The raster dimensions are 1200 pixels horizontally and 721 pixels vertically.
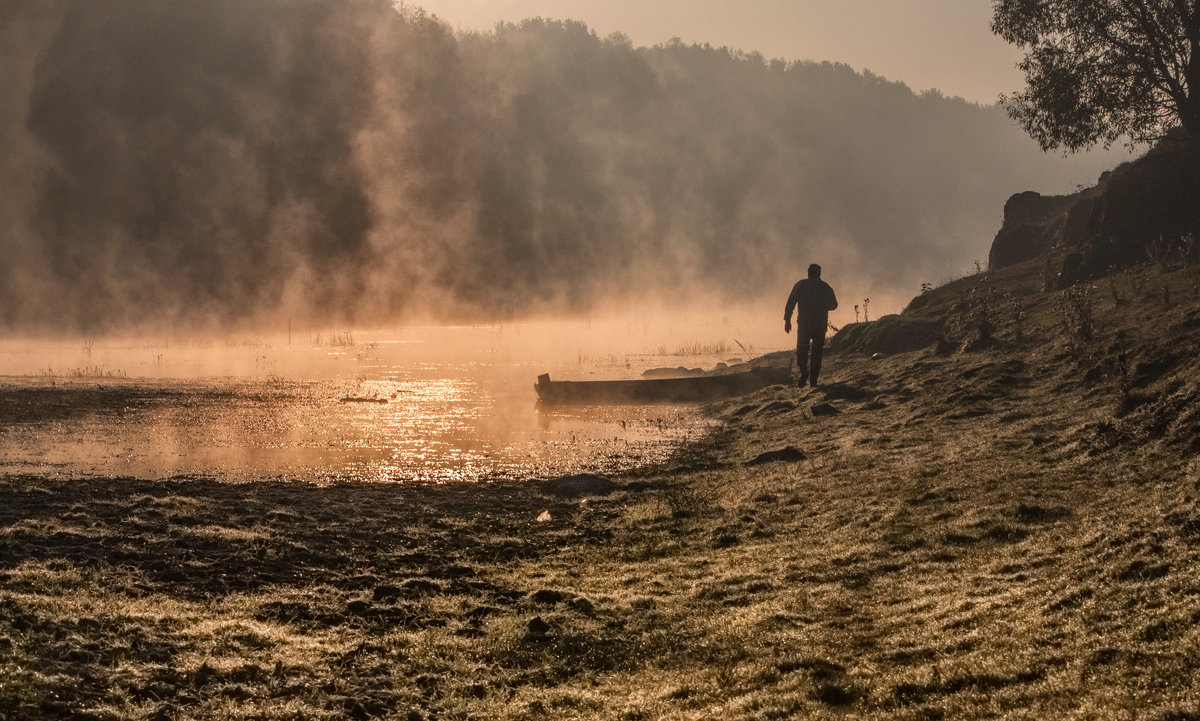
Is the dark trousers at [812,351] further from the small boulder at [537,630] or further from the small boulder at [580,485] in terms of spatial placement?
the small boulder at [537,630]

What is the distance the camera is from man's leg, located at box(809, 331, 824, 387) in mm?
24984

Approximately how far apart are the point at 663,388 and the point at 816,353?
18.9 feet

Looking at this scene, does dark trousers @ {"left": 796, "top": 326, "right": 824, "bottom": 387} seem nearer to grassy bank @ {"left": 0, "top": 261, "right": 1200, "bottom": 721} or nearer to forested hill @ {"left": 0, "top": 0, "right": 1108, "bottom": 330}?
grassy bank @ {"left": 0, "top": 261, "right": 1200, "bottom": 721}

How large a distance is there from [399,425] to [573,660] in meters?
15.5

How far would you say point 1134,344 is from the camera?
18.5 m

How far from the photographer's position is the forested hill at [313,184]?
3066 inches

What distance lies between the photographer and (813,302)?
2406 cm

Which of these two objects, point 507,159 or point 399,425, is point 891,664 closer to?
point 399,425

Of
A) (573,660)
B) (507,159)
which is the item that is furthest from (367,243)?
(573,660)

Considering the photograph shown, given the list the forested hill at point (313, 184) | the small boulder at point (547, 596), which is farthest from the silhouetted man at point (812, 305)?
the forested hill at point (313, 184)

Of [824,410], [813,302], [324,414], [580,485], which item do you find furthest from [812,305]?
[324,414]

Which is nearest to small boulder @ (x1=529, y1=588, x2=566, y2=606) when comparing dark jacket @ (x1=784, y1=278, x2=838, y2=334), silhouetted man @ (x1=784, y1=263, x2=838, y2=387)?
silhouetted man @ (x1=784, y1=263, x2=838, y2=387)

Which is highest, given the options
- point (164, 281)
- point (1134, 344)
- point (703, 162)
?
point (703, 162)

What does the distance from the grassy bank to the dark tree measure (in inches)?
560
